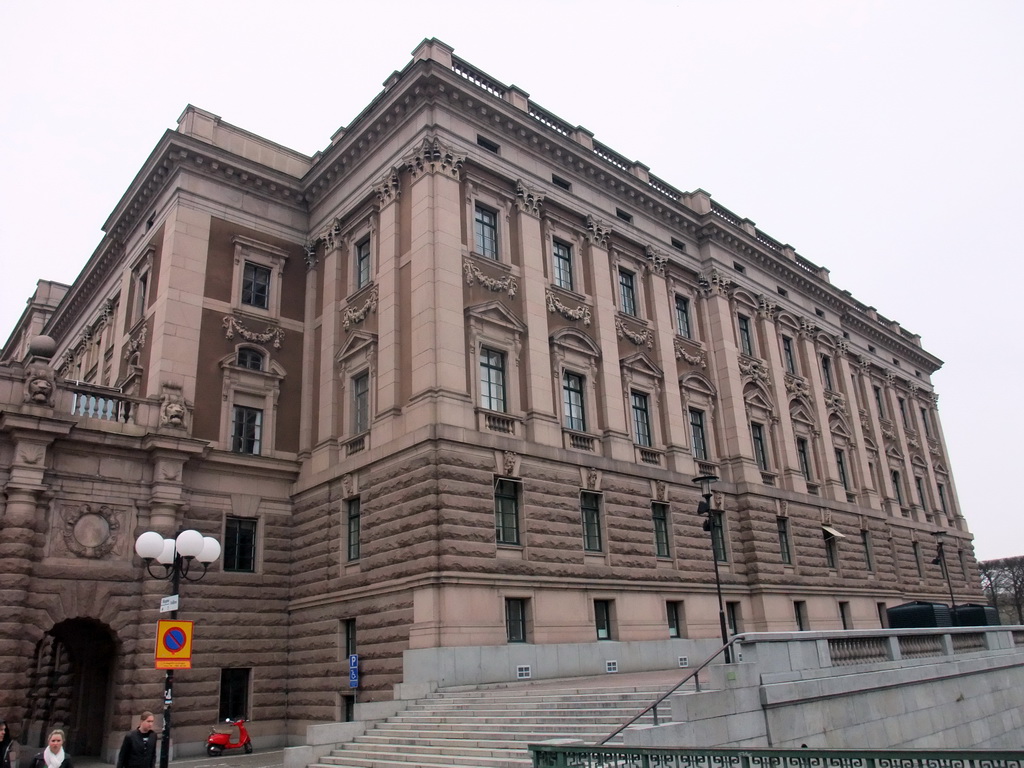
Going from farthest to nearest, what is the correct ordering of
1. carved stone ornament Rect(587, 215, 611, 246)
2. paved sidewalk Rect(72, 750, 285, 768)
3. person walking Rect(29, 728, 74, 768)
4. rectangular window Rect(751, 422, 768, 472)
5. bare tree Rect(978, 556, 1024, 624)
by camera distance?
bare tree Rect(978, 556, 1024, 624)
rectangular window Rect(751, 422, 768, 472)
carved stone ornament Rect(587, 215, 611, 246)
paved sidewalk Rect(72, 750, 285, 768)
person walking Rect(29, 728, 74, 768)

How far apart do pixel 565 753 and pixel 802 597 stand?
27626mm

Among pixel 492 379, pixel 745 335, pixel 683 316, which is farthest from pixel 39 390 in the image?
pixel 745 335

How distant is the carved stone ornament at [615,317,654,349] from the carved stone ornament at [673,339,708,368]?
5.27 feet

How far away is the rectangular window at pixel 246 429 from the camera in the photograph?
29938mm

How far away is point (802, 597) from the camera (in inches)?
1394

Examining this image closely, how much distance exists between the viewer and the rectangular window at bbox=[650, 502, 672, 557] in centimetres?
3061

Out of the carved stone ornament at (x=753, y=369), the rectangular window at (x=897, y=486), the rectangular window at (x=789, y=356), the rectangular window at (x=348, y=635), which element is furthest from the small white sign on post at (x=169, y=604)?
the rectangular window at (x=897, y=486)

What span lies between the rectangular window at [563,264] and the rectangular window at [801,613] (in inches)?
659

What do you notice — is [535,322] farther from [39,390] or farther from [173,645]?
[173,645]

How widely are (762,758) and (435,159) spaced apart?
22776 mm

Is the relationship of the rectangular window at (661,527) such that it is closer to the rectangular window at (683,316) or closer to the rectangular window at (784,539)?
the rectangular window at (784,539)

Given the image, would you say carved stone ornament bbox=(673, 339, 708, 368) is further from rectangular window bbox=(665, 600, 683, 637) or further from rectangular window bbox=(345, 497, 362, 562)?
rectangular window bbox=(345, 497, 362, 562)

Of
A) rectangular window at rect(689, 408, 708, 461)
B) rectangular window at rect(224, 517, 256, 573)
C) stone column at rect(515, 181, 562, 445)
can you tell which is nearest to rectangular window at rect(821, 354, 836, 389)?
rectangular window at rect(689, 408, 708, 461)

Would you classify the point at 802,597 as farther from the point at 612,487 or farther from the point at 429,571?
the point at 429,571
